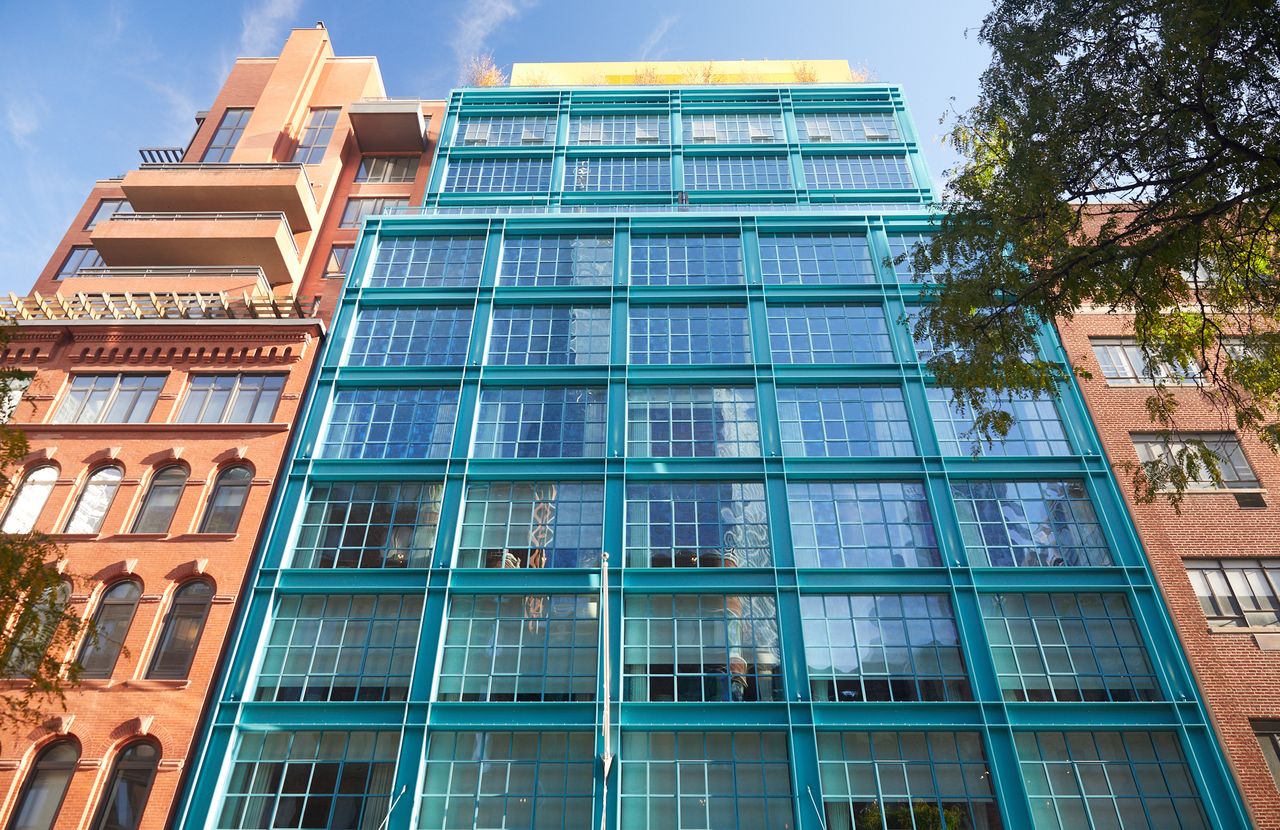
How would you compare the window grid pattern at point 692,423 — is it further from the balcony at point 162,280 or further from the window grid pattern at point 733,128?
the window grid pattern at point 733,128

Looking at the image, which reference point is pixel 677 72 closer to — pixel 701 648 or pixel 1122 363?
pixel 1122 363

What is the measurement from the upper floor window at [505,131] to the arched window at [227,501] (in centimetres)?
2104

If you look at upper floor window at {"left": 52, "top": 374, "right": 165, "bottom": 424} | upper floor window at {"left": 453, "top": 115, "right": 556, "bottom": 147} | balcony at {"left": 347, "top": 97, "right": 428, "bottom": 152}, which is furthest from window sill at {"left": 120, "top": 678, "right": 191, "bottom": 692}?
upper floor window at {"left": 453, "top": 115, "right": 556, "bottom": 147}

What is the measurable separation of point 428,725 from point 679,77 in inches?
1492

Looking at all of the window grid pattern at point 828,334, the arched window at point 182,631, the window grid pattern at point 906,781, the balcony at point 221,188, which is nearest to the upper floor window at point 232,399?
the arched window at point 182,631

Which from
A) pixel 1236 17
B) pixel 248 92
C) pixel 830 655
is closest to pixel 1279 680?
pixel 830 655

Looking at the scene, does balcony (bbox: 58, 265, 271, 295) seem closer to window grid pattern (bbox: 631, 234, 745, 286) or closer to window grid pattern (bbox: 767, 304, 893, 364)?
window grid pattern (bbox: 631, 234, 745, 286)

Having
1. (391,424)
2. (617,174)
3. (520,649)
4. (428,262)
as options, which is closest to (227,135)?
(428,262)

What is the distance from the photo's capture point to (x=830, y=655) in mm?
22203

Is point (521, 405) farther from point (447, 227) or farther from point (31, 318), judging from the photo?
point (31, 318)

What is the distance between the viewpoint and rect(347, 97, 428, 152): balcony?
126ft

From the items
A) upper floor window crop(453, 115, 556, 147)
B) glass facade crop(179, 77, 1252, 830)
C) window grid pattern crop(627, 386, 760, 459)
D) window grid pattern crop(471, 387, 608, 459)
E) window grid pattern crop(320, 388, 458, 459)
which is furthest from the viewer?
upper floor window crop(453, 115, 556, 147)

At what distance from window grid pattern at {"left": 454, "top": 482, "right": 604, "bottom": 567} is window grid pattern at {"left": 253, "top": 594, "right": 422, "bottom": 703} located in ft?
8.34

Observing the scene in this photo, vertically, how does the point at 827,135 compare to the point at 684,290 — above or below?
above
